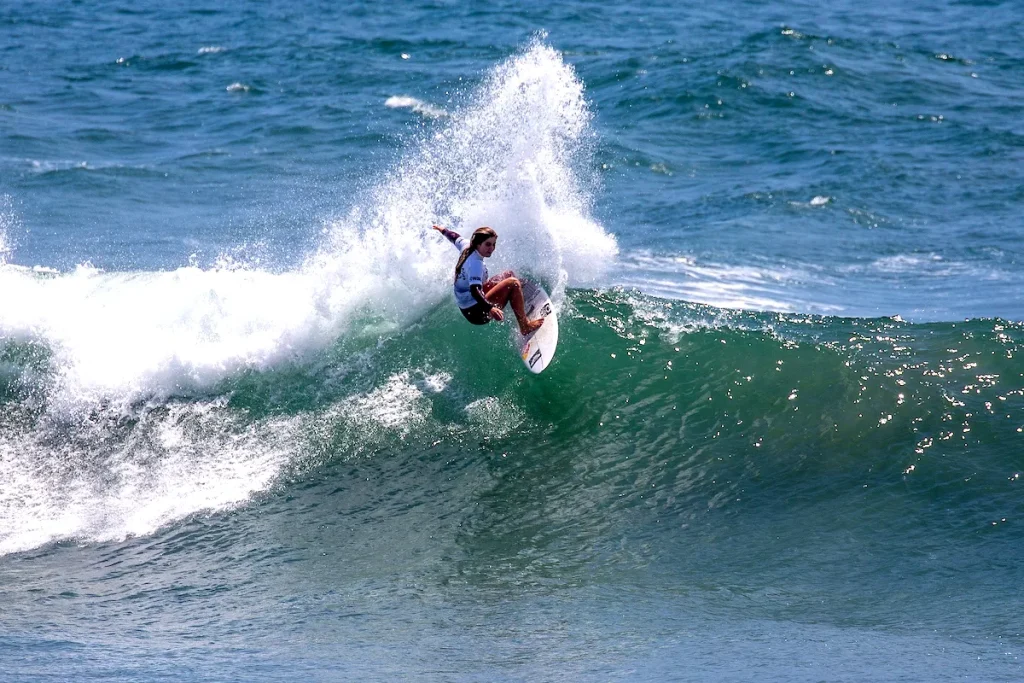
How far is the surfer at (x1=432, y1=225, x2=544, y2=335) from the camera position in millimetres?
9836

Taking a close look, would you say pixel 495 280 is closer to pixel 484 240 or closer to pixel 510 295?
pixel 510 295

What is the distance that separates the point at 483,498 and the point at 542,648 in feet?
8.13

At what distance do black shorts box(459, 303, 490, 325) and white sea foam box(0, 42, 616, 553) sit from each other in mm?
1177

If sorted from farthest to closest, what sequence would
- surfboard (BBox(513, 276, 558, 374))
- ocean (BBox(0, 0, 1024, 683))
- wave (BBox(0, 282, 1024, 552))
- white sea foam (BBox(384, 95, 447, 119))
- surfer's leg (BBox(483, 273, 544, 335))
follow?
white sea foam (BBox(384, 95, 447, 119)) < surfboard (BBox(513, 276, 558, 374)) < surfer's leg (BBox(483, 273, 544, 335)) < wave (BBox(0, 282, 1024, 552)) < ocean (BBox(0, 0, 1024, 683))

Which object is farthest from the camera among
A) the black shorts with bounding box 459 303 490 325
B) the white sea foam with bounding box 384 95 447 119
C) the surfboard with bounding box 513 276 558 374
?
the white sea foam with bounding box 384 95 447 119

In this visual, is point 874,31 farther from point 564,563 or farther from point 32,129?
point 564,563

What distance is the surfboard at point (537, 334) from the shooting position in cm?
1070

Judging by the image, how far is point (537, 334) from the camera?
35.6ft

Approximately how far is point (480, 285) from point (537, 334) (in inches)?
41.5

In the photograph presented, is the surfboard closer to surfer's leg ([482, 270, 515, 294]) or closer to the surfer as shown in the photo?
the surfer

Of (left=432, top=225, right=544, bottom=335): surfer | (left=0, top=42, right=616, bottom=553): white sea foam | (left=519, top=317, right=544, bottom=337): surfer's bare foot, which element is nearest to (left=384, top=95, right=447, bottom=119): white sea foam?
(left=0, top=42, right=616, bottom=553): white sea foam

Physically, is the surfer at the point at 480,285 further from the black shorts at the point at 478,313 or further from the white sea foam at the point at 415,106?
the white sea foam at the point at 415,106

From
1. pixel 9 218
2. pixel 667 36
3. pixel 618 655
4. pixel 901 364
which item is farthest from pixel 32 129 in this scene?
pixel 618 655

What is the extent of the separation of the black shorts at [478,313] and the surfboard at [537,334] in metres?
0.79
